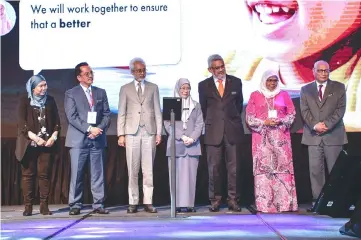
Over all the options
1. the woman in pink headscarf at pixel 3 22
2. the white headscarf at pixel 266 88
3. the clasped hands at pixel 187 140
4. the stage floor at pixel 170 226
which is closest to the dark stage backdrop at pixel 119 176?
the stage floor at pixel 170 226

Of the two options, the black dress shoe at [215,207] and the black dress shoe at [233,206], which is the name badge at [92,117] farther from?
the black dress shoe at [233,206]

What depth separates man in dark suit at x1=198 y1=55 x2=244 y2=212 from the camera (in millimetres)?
6223

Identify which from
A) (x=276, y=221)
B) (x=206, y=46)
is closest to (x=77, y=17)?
(x=206, y=46)

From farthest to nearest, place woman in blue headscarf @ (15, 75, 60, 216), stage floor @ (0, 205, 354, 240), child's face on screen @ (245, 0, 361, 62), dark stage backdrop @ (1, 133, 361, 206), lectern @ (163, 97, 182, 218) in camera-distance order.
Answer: dark stage backdrop @ (1, 133, 361, 206) < child's face on screen @ (245, 0, 361, 62) < woman in blue headscarf @ (15, 75, 60, 216) < lectern @ (163, 97, 182, 218) < stage floor @ (0, 205, 354, 240)

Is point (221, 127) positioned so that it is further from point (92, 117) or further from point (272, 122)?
point (92, 117)

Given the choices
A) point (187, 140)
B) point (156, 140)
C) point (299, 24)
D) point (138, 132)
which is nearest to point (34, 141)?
point (138, 132)

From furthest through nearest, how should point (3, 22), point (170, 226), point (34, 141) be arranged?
point (3, 22) < point (34, 141) < point (170, 226)

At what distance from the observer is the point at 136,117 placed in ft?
20.5

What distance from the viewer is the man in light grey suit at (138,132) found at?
6223 mm

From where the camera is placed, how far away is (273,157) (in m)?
6.18

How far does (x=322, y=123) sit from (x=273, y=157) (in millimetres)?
573

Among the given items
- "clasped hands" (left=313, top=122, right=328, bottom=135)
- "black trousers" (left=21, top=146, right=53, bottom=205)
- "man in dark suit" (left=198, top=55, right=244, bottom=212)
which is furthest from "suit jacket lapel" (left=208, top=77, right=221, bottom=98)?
"black trousers" (left=21, top=146, right=53, bottom=205)

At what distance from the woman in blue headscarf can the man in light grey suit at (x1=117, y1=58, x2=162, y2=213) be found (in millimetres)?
682

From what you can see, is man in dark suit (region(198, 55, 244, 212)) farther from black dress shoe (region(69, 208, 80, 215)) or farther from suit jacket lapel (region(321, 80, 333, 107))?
black dress shoe (region(69, 208, 80, 215))
